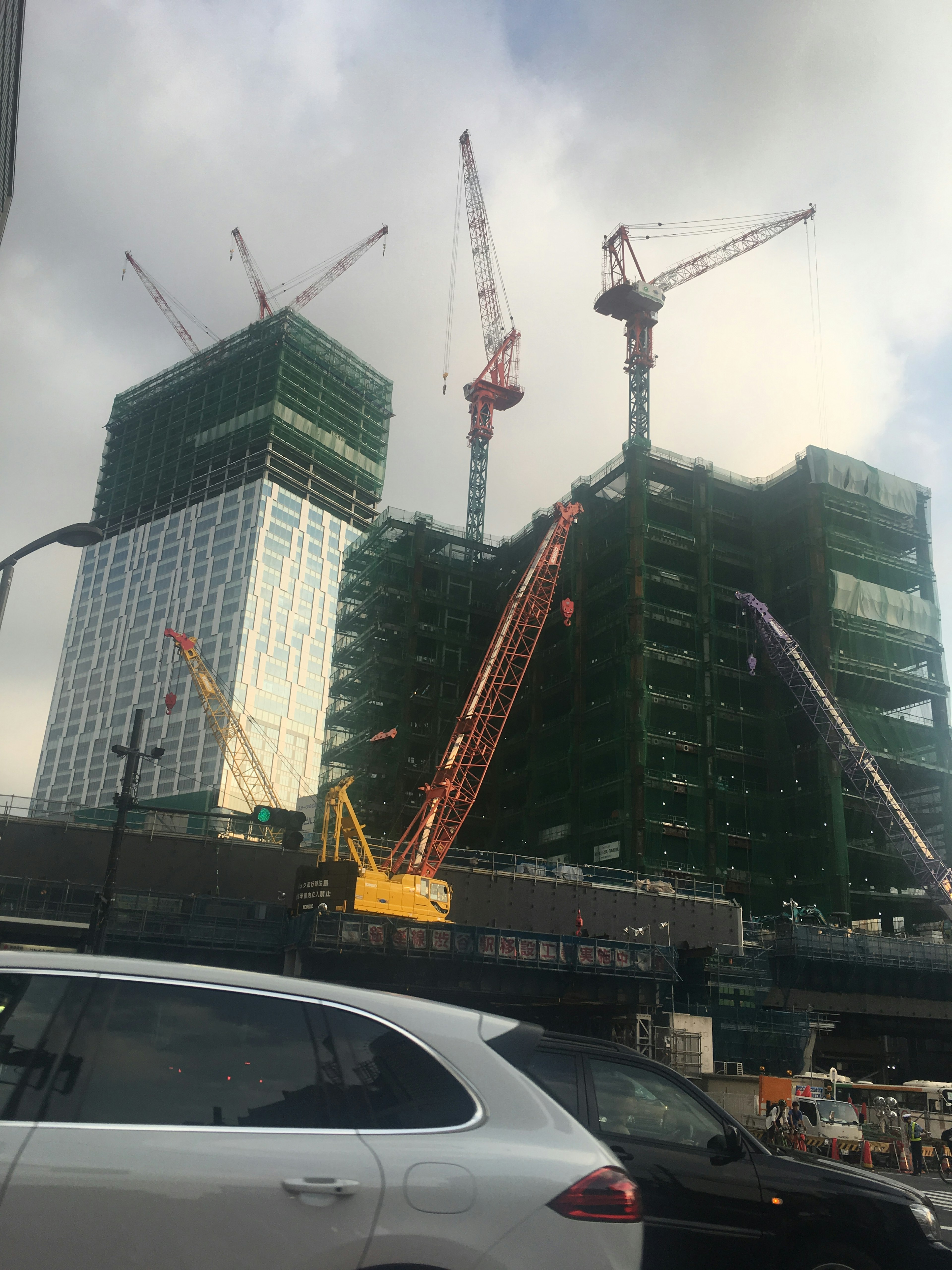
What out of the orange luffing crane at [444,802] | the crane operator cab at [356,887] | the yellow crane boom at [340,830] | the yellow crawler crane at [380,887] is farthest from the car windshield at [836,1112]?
the yellow crane boom at [340,830]

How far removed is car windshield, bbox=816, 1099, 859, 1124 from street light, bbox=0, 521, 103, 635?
24.8 metres

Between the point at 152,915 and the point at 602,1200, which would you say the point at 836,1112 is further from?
the point at 602,1200

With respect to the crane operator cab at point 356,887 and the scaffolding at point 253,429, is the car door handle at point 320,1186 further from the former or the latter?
the scaffolding at point 253,429

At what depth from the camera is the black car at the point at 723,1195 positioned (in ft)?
22.8

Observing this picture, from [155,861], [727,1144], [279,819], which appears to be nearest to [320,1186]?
[727,1144]

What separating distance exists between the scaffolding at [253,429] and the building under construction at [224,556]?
12.1 inches

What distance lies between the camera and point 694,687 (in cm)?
8075

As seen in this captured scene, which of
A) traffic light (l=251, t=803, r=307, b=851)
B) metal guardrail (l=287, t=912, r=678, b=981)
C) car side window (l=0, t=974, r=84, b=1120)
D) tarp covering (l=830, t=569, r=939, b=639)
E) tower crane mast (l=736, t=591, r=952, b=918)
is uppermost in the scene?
tarp covering (l=830, t=569, r=939, b=639)

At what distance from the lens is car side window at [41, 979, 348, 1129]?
374 centimetres

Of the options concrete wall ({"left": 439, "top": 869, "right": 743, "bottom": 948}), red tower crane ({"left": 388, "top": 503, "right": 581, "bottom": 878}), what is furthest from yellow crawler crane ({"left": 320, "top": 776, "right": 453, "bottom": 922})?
red tower crane ({"left": 388, "top": 503, "right": 581, "bottom": 878})

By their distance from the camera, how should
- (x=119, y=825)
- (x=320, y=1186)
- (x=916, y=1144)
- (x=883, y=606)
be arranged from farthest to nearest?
1. (x=883, y=606)
2. (x=916, y=1144)
3. (x=119, y=825)
4. (x=320, y=1186)

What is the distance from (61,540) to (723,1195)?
13882mm

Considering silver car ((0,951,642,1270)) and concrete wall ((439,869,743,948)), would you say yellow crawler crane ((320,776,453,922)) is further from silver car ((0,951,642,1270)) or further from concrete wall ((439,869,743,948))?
silver car ((0,951,642,1270))

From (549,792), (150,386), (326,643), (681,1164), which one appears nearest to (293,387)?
(150,386)
